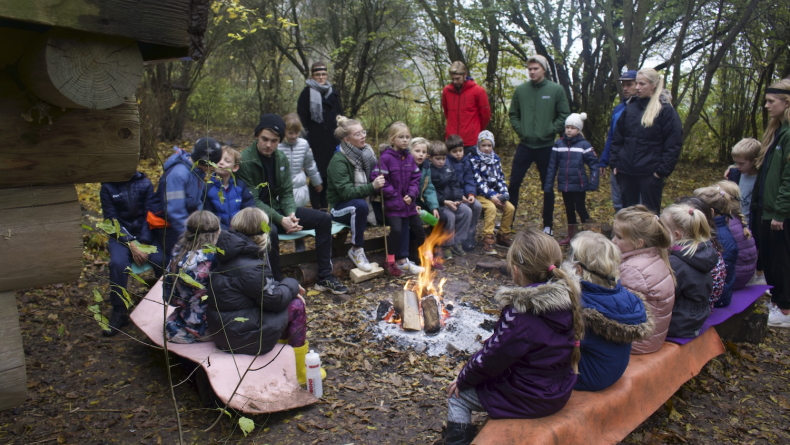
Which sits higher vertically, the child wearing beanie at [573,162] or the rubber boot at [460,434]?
the child wearing beanie at [573,162]

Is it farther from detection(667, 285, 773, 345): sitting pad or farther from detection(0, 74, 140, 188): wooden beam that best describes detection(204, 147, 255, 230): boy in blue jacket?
detection(667, 285, 773, 345): sitting pad

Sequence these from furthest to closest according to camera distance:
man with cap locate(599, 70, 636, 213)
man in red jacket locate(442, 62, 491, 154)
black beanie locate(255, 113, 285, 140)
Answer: man in red jacket locate(442, 62, 491, 154), man with cap locate(599, 70, 636, 213), black beanie locate(255, 113, 285, 140)

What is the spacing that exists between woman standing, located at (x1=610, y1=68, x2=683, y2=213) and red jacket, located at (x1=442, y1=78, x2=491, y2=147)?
1900mm

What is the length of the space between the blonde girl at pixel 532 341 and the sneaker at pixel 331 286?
288 cm

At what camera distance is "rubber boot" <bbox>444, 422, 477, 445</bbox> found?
3062 millimetres

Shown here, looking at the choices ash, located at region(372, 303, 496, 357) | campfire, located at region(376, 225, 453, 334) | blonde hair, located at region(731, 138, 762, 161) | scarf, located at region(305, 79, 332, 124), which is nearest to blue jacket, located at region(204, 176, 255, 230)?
campfire, located at region(376, 225, 453, 334)

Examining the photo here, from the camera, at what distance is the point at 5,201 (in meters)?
2.05

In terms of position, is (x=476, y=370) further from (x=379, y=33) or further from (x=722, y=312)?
(x=379, y=33)

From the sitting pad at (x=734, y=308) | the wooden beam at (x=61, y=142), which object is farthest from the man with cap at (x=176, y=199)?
the sitting pad at (x=734, y=308)

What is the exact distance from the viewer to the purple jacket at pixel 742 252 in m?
4.98

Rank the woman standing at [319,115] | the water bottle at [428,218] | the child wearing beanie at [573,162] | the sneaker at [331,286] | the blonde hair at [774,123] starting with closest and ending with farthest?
the blonde hair at [774,123] → the sneaker at [331,286] → the water bottle at [428,218] → the child wearing beanie at [573,162] → the woman standing at [319,115]

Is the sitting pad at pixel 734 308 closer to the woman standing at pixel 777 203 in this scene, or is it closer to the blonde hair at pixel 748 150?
the woman standing at pixel 777 203

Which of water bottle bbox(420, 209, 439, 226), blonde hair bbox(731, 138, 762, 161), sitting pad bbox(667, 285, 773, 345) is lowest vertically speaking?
sitting pad bbox(667, 285, 773, 345)

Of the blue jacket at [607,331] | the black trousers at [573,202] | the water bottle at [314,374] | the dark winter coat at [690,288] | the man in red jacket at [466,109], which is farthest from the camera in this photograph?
the man in red jacket at [466,109]
